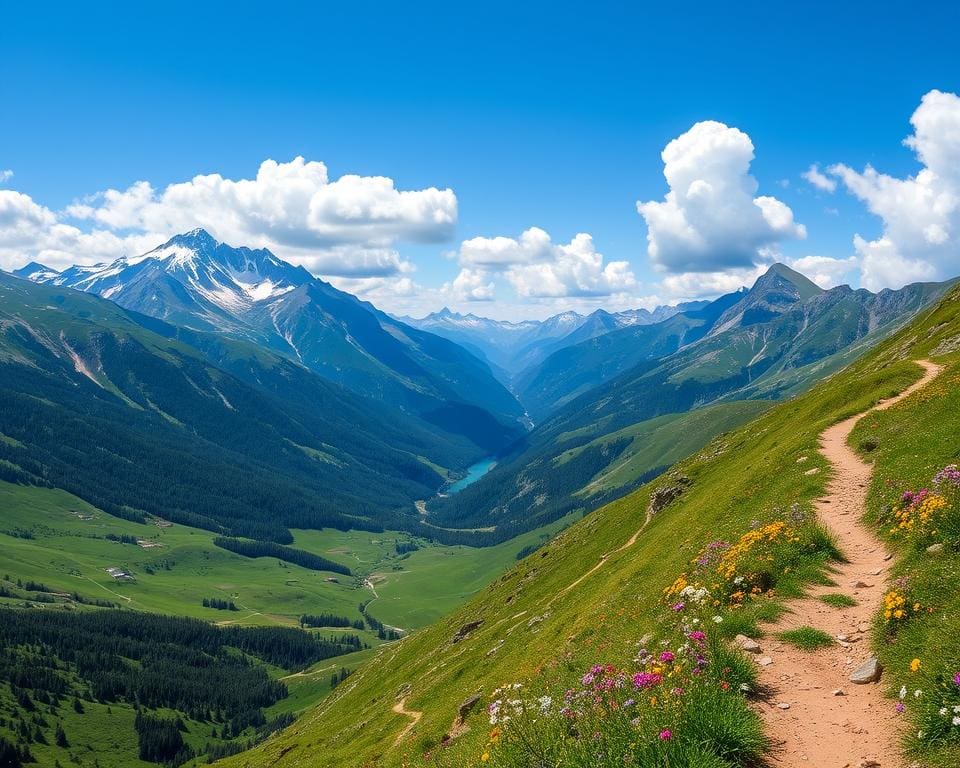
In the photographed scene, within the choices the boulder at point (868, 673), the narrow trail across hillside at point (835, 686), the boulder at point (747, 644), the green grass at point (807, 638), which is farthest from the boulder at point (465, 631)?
the boulder at point (868, 673)

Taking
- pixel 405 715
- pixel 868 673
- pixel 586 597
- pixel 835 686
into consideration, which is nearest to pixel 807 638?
pixel 835 686

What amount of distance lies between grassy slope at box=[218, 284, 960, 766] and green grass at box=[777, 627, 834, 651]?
5.15 m

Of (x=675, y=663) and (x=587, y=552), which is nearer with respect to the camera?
(x=675, y=663)

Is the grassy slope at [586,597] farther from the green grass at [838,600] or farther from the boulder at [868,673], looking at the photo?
the boulder at [868,673]

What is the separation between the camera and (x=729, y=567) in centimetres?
2188

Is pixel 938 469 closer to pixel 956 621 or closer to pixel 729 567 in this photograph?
pixel 729 567

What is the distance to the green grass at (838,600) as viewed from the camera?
18.4 meters

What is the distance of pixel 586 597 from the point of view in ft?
172

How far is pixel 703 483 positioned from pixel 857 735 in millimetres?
64314

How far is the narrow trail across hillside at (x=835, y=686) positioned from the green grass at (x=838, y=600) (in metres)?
0.14

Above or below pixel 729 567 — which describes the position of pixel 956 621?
above

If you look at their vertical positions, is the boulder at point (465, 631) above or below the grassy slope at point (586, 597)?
below

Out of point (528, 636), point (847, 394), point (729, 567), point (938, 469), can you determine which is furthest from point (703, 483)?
point (729, 567)

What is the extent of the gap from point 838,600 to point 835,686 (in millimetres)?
5226
